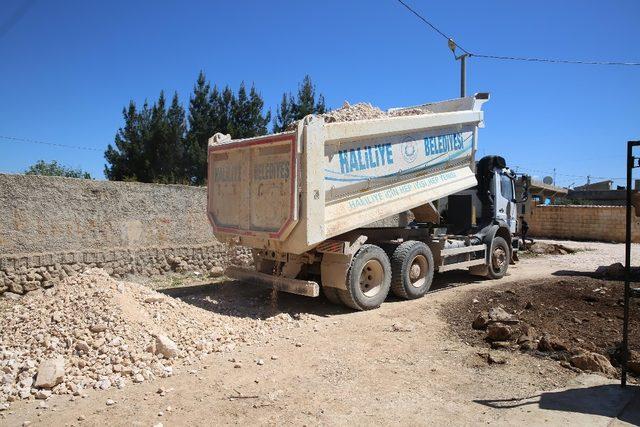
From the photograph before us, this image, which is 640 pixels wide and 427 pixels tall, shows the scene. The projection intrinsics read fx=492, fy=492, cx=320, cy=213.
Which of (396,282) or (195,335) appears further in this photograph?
(396,282)

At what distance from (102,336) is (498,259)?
8.13 metres

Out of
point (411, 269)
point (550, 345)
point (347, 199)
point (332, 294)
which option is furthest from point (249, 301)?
point (550, 345)

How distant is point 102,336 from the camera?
5062mm

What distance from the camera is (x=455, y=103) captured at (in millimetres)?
9773

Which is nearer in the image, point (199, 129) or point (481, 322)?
point (481, 322)

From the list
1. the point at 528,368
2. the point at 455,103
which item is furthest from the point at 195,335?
the point at 455,103

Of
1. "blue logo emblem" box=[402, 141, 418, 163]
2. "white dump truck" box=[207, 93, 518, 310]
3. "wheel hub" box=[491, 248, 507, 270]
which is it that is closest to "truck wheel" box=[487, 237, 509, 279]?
"wheel hub" box=[491, 248, 507, 270]

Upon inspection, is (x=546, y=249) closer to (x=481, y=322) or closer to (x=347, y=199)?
(x=481, y=322)

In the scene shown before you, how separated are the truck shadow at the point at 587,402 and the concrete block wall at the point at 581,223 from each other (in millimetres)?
16384

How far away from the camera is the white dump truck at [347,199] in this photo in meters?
6.52

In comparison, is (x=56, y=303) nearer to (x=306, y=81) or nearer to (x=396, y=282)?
(x=396, y=282)

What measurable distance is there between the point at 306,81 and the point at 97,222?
713 inches

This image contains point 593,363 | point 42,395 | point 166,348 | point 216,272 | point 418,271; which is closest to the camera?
point 42,395

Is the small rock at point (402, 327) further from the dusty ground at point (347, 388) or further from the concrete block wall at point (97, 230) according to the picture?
the concrete block wall at point (97, 230)
